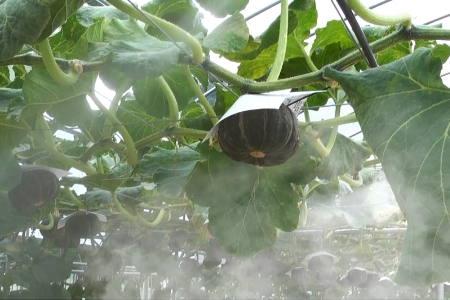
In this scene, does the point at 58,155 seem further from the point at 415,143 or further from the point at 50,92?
the point at 415,143

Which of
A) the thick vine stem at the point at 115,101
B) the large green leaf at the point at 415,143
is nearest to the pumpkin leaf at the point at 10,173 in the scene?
the thick vine stem at the point at 115,101

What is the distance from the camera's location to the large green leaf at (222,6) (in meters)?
0.85

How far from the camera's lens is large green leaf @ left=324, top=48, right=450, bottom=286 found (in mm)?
600

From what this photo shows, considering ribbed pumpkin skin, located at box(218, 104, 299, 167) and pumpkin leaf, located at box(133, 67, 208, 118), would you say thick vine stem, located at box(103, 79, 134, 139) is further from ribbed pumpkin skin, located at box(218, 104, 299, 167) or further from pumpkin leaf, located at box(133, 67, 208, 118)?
ribbed pumpkin skin, located at box(218, 104, 299, 167)

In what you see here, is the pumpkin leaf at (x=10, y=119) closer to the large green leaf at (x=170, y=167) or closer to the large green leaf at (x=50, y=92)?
the large green leaf at (x=50, y=92)

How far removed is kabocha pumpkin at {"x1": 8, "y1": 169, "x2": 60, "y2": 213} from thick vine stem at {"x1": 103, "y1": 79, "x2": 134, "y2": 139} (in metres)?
0.14

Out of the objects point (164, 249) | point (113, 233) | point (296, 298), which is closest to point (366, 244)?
point (296, 298)

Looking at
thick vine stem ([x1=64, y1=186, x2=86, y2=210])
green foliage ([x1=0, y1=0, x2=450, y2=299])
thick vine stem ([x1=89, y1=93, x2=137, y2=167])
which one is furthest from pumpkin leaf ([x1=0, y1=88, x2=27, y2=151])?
thick vine stem ([x1=64, y1=186, x2=86, y2=210])

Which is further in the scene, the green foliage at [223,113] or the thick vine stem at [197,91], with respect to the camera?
the thick vine stem at [197,91]

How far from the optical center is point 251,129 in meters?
0.71

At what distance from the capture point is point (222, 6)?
33.6 inches

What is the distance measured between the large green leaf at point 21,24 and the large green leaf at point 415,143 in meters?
0.36

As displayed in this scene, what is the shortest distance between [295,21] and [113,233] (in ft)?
7.62

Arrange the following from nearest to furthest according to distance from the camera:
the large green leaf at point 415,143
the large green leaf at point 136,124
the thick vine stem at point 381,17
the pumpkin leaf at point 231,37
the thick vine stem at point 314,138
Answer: the large green leaf at point 415,143, the thick vine stem at point 381,17, the pumpkin leaf at point 231,37, the thick vine stem at point 314,138, the large green leaf at point 136,124
